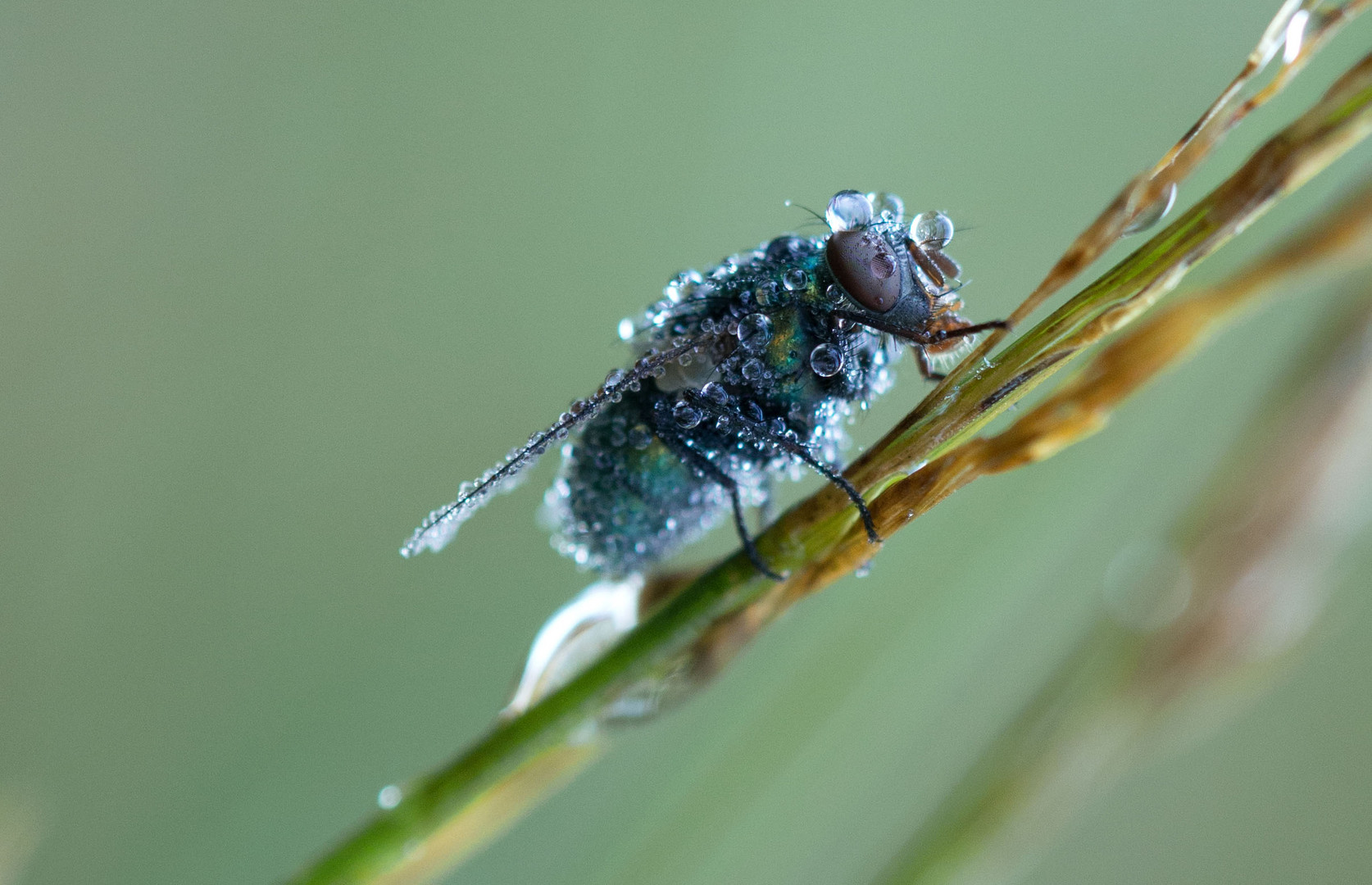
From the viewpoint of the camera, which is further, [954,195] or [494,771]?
[954,195]

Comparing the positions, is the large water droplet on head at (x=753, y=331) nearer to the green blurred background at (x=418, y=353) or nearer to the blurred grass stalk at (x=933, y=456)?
the blurred grass stalk at (x=933, y=456)

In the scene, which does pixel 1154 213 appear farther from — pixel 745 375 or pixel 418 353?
pixel 418 353

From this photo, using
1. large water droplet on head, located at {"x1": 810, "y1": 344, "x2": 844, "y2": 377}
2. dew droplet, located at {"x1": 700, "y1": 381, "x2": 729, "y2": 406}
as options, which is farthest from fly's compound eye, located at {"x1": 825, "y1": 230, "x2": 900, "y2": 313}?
dew droplet, located at {"x1": 700, "y1": 381, "x2": 729, "y2": 406}

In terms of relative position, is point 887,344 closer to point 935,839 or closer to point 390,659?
point 935,839

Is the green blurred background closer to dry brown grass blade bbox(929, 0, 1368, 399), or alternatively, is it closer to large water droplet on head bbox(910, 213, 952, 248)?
large water droplet on head bbox(910, 213, 952, 248)

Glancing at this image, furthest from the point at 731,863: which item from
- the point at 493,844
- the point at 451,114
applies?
the point at 451,114

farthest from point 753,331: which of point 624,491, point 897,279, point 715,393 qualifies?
point 624,491

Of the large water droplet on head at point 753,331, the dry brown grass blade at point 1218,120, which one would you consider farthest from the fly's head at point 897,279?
the dry brown grass blade at point 1218,120
